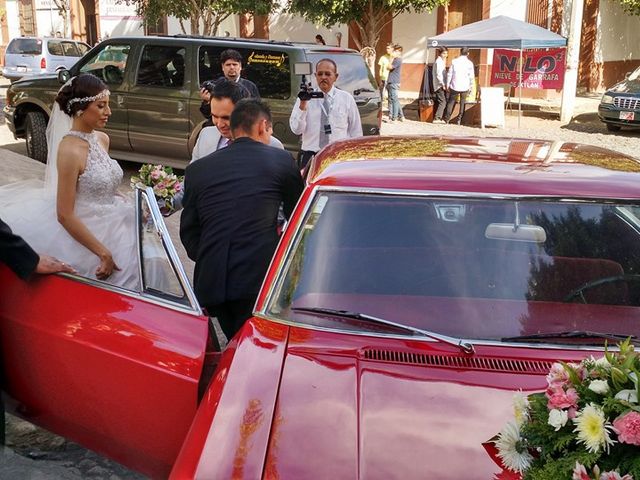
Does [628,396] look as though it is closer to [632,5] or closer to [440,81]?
[440,81]

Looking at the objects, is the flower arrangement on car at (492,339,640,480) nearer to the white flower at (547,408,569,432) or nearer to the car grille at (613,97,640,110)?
the white flower at (547,408,569,432)

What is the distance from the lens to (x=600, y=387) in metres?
1.73

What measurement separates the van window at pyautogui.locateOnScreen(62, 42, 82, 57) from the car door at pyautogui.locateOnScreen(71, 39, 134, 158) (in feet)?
49.5

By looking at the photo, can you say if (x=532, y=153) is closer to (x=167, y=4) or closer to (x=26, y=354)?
(x=26, y=354)

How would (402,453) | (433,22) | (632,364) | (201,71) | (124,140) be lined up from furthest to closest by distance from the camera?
(433,22), (124,140), (201,71), (402,453), (632,364)

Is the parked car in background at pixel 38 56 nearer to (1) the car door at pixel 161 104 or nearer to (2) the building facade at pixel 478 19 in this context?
(2) the building facade at pixel 478 19

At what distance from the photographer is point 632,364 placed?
1.78m

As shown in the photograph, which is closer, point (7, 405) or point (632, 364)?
point (632, 364)

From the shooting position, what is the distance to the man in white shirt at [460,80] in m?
17.0

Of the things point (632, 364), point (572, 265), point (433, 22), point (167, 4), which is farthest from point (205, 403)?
point (433, 22)

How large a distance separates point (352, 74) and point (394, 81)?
332 inches

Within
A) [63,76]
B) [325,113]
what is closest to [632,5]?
[63,76]

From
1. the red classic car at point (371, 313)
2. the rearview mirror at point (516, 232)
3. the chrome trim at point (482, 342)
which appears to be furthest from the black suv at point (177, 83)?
the chrome trim at point (482, 342)

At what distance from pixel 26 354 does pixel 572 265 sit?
219 centimetres
